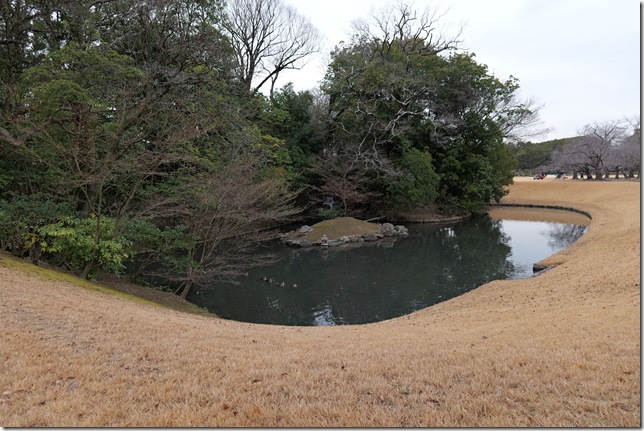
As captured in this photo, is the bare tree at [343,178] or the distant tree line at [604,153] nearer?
the bare tree at [343,178]

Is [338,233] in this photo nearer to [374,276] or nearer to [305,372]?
[374,276]

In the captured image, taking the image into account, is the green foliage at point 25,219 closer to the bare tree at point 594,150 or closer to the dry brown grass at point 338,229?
the dry brown grass at point 338,229

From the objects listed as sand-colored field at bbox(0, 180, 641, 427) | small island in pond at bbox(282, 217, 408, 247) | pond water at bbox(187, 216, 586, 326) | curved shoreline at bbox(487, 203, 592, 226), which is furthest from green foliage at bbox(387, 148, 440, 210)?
sand-colored field at bbox(0, 180, 641, 427)

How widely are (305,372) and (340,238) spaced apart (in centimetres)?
2047

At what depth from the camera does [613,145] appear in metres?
49.5

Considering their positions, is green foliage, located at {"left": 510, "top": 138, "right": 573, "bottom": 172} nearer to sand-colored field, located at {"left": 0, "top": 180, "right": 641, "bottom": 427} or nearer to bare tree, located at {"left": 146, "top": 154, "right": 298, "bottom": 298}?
bare tree, located at {"left": 146, "top": 154, "right": 298, "bottom": 298}

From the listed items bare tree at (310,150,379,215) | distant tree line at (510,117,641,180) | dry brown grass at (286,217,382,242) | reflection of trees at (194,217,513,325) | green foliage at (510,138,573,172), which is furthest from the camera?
green foliage at (510,138,573,172)

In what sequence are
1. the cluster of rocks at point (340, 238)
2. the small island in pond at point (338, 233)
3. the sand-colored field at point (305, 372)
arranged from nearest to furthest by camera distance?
the sand-colored field at point (305, 372), the cluster of rocks at point (340, 238), the small island in pond at point (338, 233)

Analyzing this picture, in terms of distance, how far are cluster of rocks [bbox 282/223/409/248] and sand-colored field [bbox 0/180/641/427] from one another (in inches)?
651

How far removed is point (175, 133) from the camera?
457 inches

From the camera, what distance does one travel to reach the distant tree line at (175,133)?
11055 mm

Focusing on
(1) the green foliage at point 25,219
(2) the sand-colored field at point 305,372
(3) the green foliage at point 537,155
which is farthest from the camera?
(3) the green foliage at point 537,155

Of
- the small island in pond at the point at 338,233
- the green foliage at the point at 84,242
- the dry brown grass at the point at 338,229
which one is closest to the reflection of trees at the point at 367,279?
the small island in pond at the point at 338,233

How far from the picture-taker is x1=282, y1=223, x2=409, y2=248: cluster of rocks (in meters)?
23.8
